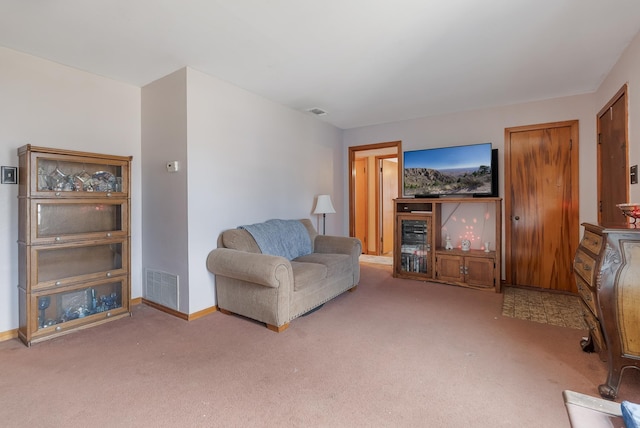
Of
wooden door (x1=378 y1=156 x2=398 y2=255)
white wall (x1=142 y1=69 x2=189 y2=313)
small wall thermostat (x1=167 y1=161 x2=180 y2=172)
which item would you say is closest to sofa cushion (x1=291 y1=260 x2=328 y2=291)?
white wall (x1=142 y1=69 x2=189 y2=313)

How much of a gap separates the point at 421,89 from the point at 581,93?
1938mm

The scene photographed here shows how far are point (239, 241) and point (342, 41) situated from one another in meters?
2.02

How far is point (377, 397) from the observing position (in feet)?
5.61

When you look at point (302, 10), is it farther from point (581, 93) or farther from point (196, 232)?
point (581, 93)

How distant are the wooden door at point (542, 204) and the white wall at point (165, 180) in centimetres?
391

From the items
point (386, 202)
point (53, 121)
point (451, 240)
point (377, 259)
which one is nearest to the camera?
point (53, 121)

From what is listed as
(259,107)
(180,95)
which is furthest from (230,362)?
(259,107)

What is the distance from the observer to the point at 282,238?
3438mm

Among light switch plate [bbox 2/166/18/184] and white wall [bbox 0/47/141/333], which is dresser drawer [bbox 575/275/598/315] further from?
light switch plate [bbox 2/166/18/184]

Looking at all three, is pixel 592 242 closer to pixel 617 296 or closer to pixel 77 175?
pixel 617 296

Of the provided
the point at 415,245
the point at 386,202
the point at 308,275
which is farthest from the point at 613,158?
the point at 386,202

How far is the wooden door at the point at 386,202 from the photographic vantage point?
6.35 m

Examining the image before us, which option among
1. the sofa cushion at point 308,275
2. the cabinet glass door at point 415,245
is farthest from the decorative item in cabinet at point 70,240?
the cabinet glass door at point 415,245

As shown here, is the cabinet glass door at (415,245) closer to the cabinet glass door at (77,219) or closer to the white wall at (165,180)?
the white wall at (165,180)
